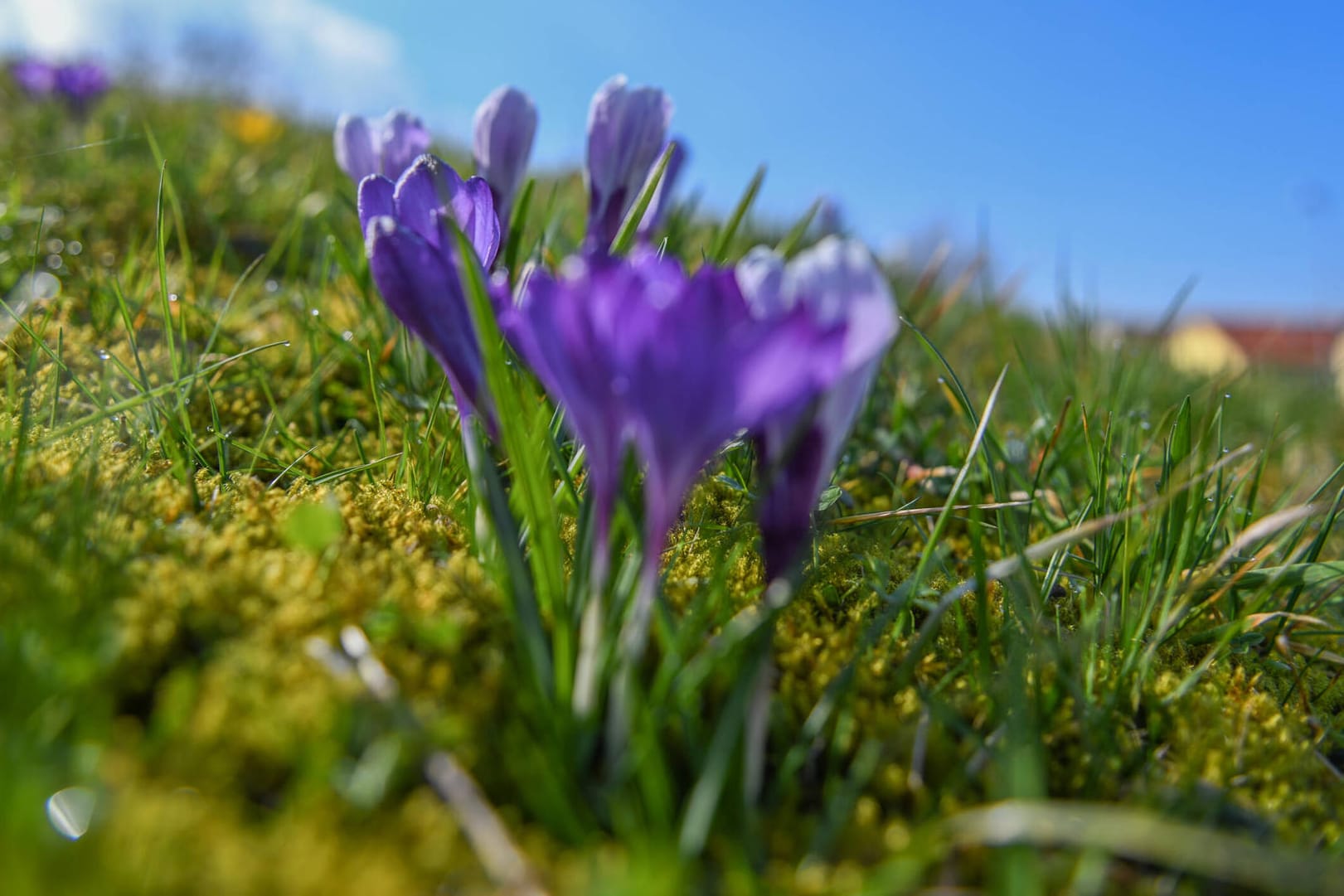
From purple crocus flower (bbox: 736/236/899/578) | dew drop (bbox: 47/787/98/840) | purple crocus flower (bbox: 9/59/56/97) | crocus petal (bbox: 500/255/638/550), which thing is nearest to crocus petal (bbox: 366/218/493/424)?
crocus petal (bbox: 500/255/638/550)

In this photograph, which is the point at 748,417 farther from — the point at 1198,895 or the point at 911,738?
the point at 1198,895

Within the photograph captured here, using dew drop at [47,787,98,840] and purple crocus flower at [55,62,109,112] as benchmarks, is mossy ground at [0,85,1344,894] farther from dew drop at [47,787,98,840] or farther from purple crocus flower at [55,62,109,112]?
purple crocus flower at [55,62,109,112]

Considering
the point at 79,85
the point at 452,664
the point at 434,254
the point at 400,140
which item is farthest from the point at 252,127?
the point at 452,664

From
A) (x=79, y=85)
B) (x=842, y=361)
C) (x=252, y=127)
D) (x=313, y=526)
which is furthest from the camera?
(x=252, y=127)

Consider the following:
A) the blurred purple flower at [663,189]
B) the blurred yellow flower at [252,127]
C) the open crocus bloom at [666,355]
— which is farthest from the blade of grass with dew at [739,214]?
the blurred yellow flower at [252,127]

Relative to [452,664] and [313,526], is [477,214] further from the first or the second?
[452,664]
